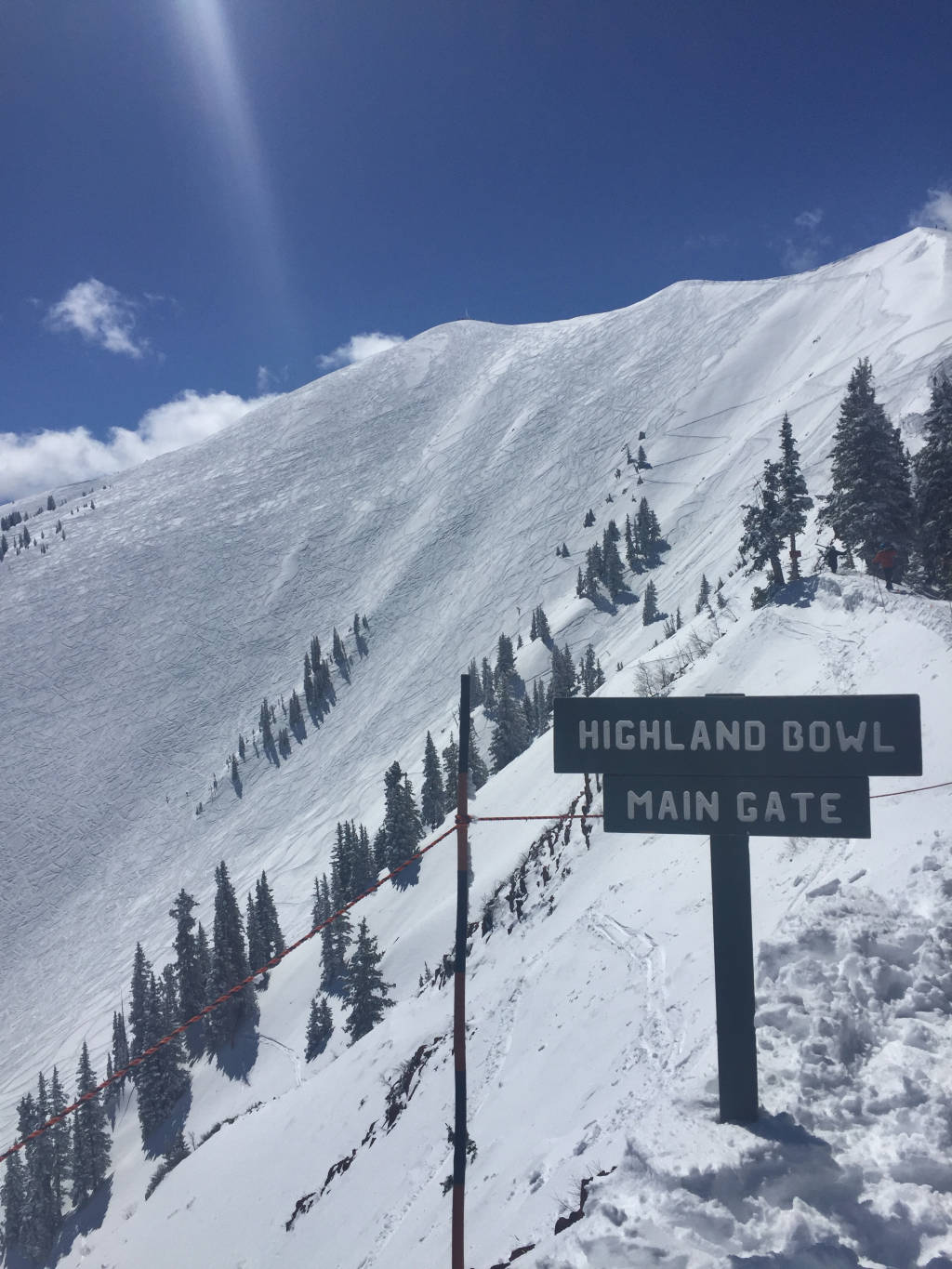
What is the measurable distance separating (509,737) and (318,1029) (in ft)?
97.5

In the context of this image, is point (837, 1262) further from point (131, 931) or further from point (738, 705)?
point (131, 931)

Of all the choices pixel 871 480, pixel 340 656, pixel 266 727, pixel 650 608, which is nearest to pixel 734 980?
pixel 871 480

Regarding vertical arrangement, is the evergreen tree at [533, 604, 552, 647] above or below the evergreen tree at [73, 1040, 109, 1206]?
above

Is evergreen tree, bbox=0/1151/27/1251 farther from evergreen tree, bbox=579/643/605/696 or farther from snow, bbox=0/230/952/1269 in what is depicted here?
evergreen tree, bbox=579/643/605/696

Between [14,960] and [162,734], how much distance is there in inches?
1947

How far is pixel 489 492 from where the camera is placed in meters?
181

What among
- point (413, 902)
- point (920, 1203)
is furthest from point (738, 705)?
point (413, 902)

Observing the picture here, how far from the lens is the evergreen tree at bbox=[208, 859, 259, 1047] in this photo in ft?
190

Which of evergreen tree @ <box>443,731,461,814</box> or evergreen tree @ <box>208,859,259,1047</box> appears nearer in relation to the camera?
evergreen tree @ <box>208,859,259,1047</box>

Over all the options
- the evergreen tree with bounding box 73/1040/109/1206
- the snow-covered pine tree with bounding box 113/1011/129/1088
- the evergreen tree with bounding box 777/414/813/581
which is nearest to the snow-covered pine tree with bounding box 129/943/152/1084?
the snow-covered pine tree with bounding box 113/1011/129/1088

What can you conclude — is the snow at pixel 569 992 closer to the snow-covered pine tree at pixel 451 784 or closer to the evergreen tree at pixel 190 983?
the evergreen tree at pixel 190 983

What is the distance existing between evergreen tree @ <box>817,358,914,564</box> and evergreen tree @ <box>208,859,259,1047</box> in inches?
1990

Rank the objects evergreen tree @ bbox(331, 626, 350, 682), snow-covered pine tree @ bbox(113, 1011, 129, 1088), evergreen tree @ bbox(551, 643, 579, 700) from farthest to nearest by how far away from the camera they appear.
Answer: evergreen tree @ bbox(331, 626, 350, 682) < evergreen tree @ bbox(551, 643, 579, 700) < snow-covered pine tree @ bbox(113, 1011, 129, 1088)

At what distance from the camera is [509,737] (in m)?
70.2
